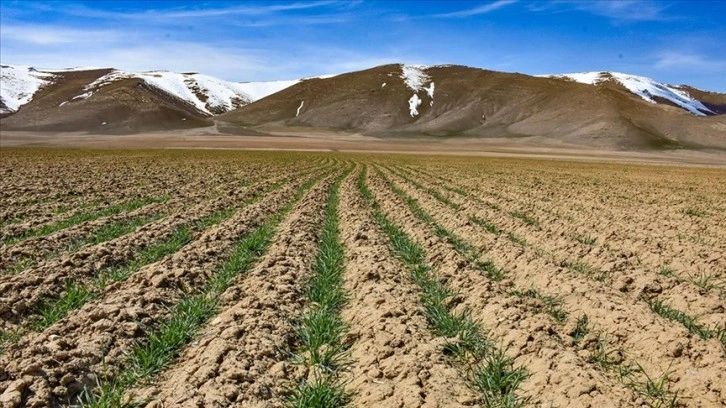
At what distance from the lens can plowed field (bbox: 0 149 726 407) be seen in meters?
4.77

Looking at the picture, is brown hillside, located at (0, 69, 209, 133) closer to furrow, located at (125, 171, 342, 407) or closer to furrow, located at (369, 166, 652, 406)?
furrow, located at (125, 171, 342, 407)

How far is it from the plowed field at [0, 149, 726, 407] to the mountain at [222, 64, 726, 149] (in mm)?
125452

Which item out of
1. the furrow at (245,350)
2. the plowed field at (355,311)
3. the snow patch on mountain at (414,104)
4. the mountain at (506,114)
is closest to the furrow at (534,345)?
the plowed field at (355,311)

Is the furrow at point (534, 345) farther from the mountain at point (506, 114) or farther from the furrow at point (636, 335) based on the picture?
the mountain at point (506, 114)

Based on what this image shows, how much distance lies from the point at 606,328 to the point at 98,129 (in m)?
184

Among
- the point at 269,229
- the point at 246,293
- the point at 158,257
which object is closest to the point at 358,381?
the point at 246,293

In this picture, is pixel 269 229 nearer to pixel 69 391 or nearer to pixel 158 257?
pixel 158 257

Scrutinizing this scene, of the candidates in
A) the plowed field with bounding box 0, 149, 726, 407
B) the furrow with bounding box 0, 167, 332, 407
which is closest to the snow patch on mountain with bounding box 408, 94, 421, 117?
the plowed field with bounding box 0, 149, 726, 407

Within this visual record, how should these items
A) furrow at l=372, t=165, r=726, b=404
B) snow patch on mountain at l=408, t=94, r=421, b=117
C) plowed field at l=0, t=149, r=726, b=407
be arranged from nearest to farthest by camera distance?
plowed field at l=0, t=149, r=726, b=407, furrow at l=372, t=165, r=726, b=404, snow patch on mountain at l=408, t=94, r=421, b=117

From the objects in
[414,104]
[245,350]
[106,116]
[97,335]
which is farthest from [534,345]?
[106,116]

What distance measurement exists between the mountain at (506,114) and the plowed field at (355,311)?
125452 millimetres

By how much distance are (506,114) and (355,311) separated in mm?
167385

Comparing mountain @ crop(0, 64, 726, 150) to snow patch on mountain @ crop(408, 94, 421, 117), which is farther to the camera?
snow patch on mountain @ crop(408, 94, 421, 117)

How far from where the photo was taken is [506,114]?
166m
